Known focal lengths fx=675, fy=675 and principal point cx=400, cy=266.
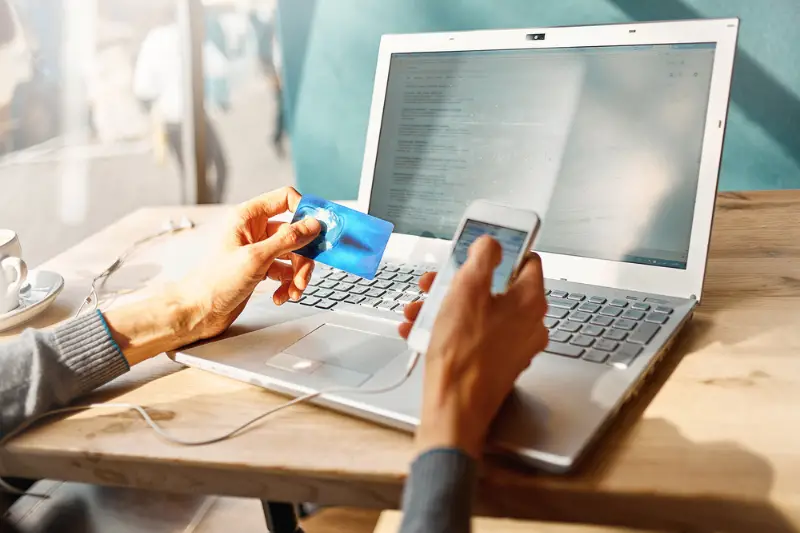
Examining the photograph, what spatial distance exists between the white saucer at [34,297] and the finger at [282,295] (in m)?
0.32

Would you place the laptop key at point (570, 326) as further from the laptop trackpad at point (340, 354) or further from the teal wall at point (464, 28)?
the teal wall at point (464, 28)

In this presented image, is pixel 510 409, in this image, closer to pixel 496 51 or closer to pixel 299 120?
pixel 496 51

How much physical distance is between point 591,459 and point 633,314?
0.24 m

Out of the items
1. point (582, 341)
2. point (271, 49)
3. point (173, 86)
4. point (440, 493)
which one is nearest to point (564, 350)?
point (582, 341)

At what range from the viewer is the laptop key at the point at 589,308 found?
72cm

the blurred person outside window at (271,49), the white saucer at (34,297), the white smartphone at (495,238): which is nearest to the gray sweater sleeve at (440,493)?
the white smartphone at (495,238)

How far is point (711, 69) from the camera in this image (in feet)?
2.47

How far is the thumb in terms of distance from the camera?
70 centimetres

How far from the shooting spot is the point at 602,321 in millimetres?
699

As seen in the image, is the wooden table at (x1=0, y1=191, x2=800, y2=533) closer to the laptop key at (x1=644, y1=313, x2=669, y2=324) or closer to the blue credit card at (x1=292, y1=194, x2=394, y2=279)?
the laptop key at (x1=644, y1=313, x2=669, y2=324)

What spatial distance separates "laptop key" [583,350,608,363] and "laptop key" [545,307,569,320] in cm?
9

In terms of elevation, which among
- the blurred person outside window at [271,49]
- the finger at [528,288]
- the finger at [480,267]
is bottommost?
the finger at [528,288]

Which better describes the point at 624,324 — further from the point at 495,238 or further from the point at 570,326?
the point at 495,238

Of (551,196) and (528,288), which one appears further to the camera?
(551,196)
